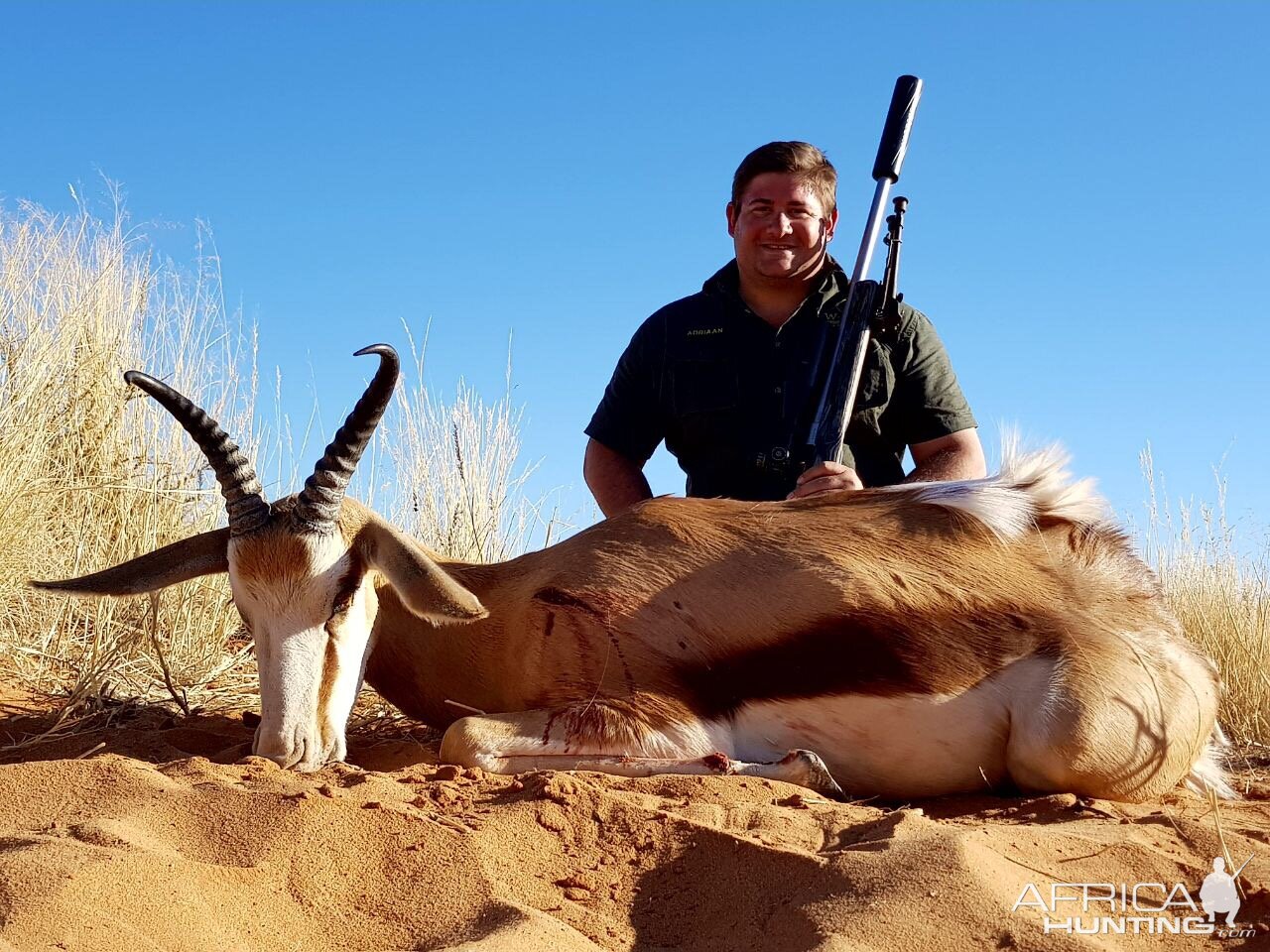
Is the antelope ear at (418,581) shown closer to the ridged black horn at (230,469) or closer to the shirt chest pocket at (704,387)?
the ridged black horn at (230,469)

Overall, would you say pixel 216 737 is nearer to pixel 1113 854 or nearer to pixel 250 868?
pixel 250 868

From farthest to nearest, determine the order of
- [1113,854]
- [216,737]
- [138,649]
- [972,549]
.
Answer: [138,649] → [216,737] → [972,549] → [1113,854]

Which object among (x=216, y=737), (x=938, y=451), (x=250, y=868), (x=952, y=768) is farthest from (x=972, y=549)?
(x=216, y=737)

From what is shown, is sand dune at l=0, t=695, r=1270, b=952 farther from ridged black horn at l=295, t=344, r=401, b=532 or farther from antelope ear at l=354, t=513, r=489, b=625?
A: ridged black horn at l=295, t=344, r=401, b=532

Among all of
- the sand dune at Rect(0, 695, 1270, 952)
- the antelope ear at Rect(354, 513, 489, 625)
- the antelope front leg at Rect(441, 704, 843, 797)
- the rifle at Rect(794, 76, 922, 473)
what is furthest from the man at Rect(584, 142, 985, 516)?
the sand dune at Rect(0, 695, 1270, 952)

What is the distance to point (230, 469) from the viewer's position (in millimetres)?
4668

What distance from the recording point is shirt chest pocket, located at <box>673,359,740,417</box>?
277 inches

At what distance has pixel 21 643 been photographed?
6.93 metres

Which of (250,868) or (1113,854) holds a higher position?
(250,868)

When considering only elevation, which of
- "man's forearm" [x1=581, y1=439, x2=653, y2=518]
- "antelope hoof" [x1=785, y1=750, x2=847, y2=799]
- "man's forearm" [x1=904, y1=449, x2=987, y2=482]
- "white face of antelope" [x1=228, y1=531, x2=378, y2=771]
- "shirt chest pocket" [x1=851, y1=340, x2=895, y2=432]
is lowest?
"antelope hoof" [x1=785, y1=750, x2=847, y2=799]

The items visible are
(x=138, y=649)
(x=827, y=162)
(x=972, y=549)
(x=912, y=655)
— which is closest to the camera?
(x=912, y=655)

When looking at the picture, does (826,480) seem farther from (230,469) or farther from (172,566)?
(172,566)

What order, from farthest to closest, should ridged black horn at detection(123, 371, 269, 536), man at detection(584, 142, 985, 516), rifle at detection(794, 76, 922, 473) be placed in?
man at detection(584, 142, 985, 516) → rifle at detection(794, 76, 922, 473) → ridged black horn at detection(123, 371, 269, 536)

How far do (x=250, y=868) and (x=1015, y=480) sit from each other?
3.39 meters
